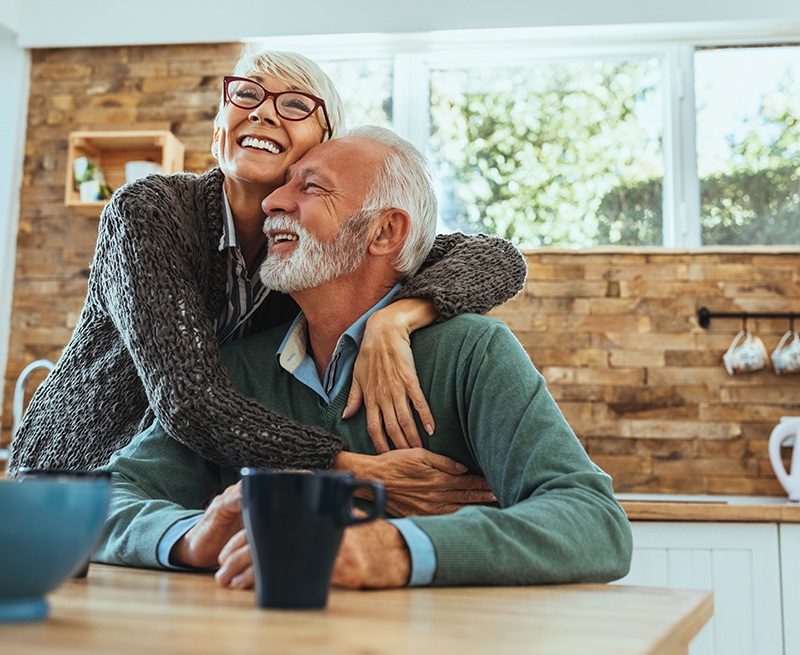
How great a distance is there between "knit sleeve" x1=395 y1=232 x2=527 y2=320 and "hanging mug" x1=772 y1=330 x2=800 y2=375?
2.15 metres

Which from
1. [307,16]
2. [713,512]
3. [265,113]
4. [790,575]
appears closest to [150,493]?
[265,113]

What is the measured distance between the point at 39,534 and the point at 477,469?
81 centimetres

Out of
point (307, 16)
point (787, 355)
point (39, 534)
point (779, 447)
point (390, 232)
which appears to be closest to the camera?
point (39, 534)

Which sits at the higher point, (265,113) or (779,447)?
(265,113)

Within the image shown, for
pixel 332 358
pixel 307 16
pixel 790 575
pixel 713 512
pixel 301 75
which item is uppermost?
pixel 307 16

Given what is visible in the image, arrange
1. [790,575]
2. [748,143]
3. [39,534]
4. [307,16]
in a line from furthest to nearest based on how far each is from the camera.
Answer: [307,16] < [748,143] < [790,575] < [39,534]

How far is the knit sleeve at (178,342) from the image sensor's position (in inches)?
Answer: 47.7

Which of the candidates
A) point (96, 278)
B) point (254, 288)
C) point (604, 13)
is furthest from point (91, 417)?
point (604, 13)

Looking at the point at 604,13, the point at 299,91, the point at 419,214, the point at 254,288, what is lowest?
the point at 254,288

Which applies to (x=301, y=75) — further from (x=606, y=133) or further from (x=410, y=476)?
(x=606, y=133)

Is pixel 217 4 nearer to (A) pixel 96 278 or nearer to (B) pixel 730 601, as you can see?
(A) pixel 96 278

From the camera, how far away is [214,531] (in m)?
0.94

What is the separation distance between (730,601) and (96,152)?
2.98m

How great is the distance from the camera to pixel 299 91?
5.14 ft
